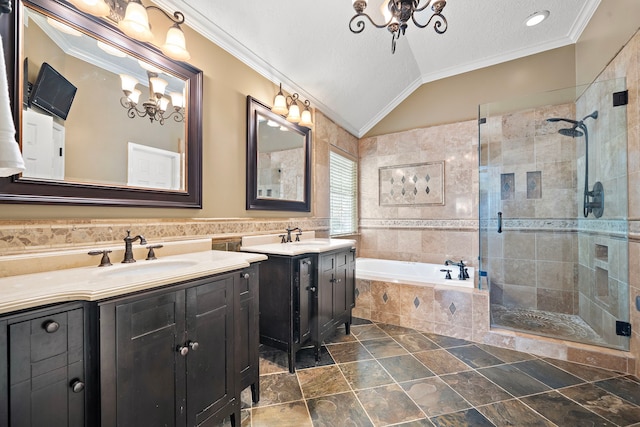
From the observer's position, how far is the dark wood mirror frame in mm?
1109

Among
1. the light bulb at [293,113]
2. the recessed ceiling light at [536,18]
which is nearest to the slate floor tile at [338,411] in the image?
the light bulb at [293,113]

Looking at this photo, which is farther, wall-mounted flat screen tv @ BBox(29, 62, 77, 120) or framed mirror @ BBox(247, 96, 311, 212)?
framed mirror @ BBox(247, 96, 311, 212)

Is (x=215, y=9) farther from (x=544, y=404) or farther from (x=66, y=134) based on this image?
(x=544, y=404)

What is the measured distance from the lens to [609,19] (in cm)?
223

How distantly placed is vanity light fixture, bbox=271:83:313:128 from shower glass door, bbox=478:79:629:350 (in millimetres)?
1993

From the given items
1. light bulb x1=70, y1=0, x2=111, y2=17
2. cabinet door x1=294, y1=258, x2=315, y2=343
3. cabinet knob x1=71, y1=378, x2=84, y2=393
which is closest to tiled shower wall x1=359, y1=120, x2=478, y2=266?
cabinet door x1=294, y1=258, x2=315, y2=343

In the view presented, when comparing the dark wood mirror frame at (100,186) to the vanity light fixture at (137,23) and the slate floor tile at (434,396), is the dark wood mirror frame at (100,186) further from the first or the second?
the slate floor tile at (434,396)

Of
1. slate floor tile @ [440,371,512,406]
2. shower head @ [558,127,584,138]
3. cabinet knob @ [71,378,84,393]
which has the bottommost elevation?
slate floor tile @ [440,371,512,406]

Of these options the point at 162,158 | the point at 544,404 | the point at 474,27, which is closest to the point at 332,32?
the point at 474,27

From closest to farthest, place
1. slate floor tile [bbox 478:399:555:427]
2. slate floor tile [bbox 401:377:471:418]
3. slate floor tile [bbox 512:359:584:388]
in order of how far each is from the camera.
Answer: slate floor tile [bbox 478:399:555:427], slate floor tile [bbox 401:377:471:418], slate floor tile [bbox 512:359:584:388]

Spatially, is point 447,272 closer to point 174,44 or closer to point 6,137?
point 174,44

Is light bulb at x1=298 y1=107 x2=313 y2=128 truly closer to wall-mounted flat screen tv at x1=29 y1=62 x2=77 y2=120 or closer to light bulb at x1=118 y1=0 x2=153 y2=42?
light bulb at x1=118 y1=0 x2=153 y2=42

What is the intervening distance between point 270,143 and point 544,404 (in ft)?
8.84

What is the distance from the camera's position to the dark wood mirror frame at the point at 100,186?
3.64 feet
